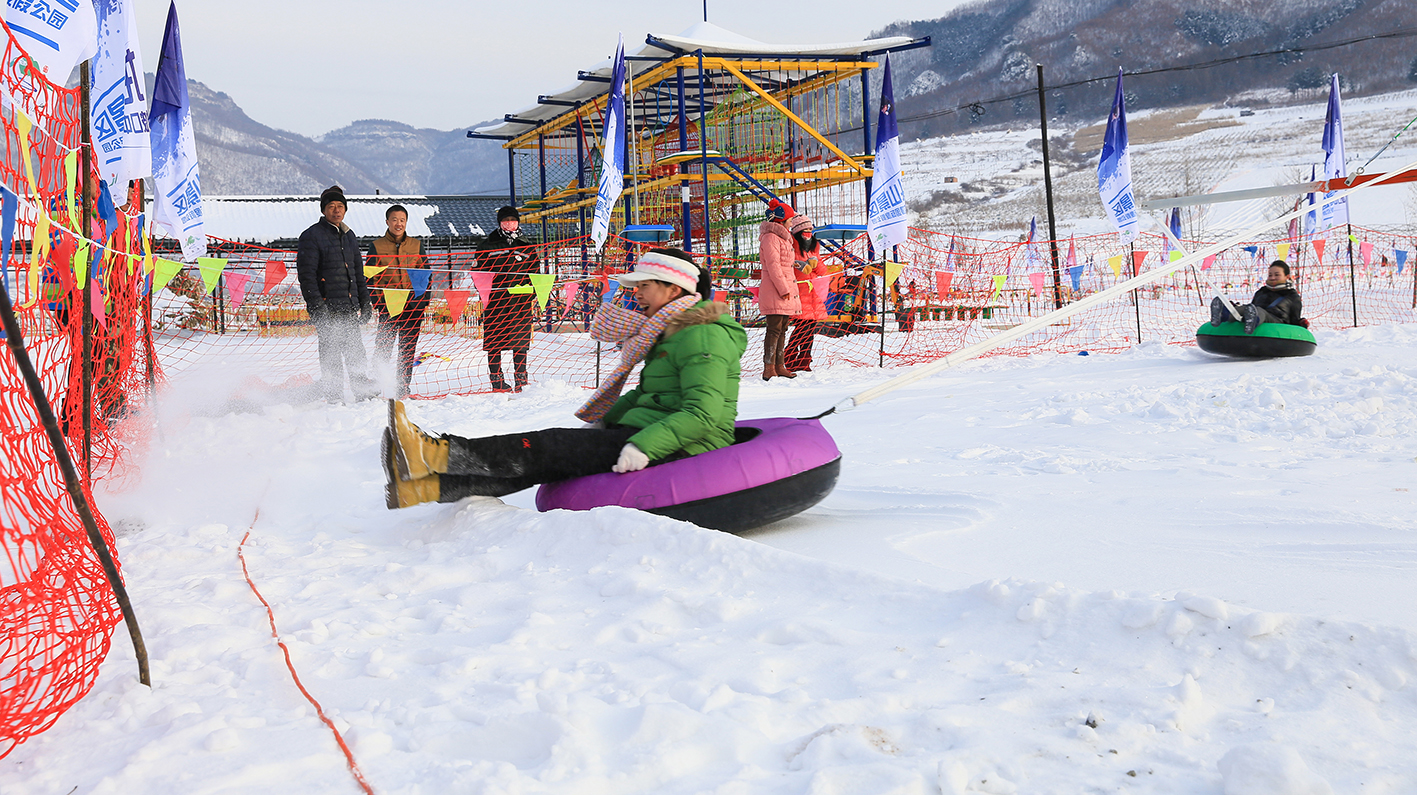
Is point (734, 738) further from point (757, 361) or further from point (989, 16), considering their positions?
point (989, 16)

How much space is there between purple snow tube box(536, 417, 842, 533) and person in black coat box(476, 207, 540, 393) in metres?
5.42

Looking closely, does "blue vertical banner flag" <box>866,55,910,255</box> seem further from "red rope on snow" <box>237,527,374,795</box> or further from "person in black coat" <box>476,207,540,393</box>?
"red rope on snow" <box>237,527,374,795</box>

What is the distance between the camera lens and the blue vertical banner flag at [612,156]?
8.52 metres

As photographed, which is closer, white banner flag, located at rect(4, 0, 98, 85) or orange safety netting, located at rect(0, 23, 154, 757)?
orange safety netting, located at rect(0, 23, 154, 757)

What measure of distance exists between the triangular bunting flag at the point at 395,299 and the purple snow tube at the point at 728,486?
509 centimetres

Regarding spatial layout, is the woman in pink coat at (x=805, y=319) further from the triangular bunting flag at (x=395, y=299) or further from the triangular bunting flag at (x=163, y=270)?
the triangular bunting flag at (x=163, y=270)

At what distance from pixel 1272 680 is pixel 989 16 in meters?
189

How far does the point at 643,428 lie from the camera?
3971 mm

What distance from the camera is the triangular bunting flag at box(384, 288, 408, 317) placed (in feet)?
27.4

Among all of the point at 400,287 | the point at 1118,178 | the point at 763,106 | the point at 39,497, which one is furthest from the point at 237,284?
the point at 763,106

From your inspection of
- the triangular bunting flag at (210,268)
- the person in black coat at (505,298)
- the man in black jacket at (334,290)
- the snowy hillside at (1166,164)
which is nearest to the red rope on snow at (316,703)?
the triangular bunting flag at (210,268)

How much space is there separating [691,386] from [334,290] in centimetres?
503

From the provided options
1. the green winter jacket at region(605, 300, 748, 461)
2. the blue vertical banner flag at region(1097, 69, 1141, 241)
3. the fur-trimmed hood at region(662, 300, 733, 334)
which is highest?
the blue vertical banner flag at region(1097, 69, 1141, 241)

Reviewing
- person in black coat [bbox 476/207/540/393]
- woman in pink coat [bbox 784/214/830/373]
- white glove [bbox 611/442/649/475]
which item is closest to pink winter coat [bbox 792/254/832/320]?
woman in pink coat [bbox 784/214/830/373]
